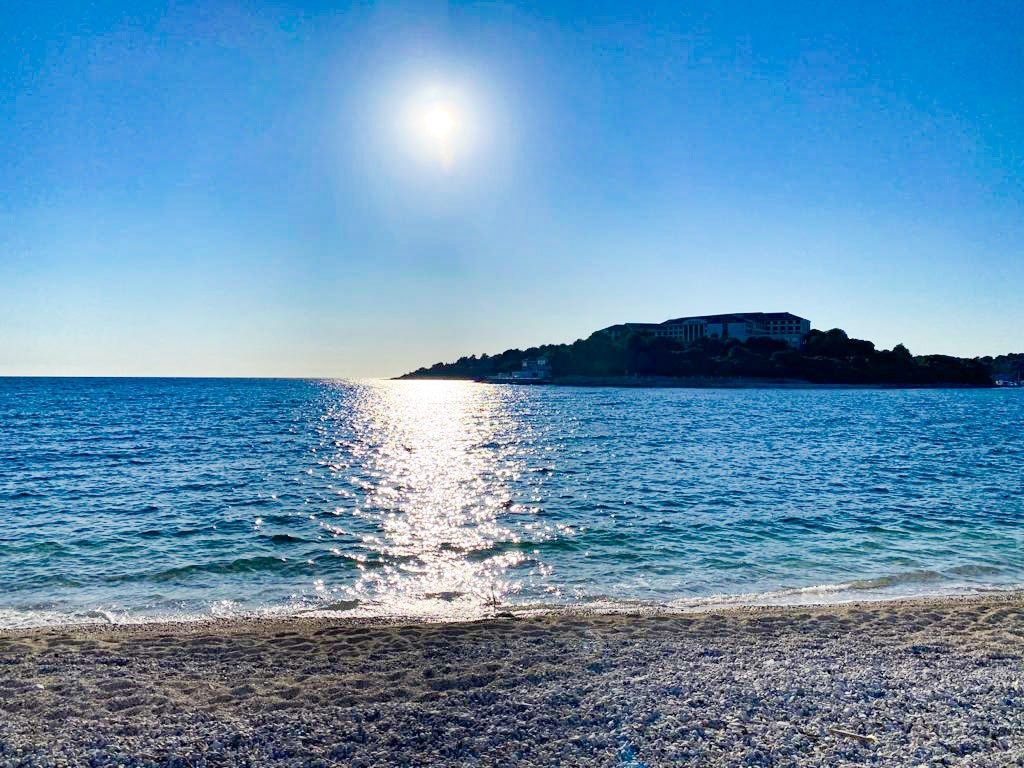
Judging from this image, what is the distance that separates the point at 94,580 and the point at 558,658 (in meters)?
11.1

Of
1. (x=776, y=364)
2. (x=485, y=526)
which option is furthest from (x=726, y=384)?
(x=485, y=526)

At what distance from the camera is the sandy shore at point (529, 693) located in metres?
6.16

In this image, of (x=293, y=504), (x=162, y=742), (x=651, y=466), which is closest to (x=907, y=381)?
(x=651, y=466)

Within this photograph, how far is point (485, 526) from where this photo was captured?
1956cm

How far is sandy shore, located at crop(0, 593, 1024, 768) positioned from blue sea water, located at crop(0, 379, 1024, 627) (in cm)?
263

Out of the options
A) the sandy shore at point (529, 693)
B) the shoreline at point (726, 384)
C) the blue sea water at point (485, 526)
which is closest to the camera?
the sandy shore at point (529, 693)

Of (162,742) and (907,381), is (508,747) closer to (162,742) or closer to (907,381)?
(162,742)

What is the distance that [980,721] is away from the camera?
6.65 m

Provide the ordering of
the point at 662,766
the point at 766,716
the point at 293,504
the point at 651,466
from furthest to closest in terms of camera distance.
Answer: the point at 651,466
the point at 293,504
the point at 766,716
the point at 662,766

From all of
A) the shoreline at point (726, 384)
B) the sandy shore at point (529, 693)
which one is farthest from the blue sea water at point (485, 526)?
the shoreline at point (726, 384)

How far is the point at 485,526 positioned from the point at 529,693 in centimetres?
1217

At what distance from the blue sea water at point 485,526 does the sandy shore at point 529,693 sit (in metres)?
2.63

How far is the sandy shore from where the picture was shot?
6.16 metres

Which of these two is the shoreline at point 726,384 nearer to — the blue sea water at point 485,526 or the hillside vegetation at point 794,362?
the hillside vegetation at point 794,362
